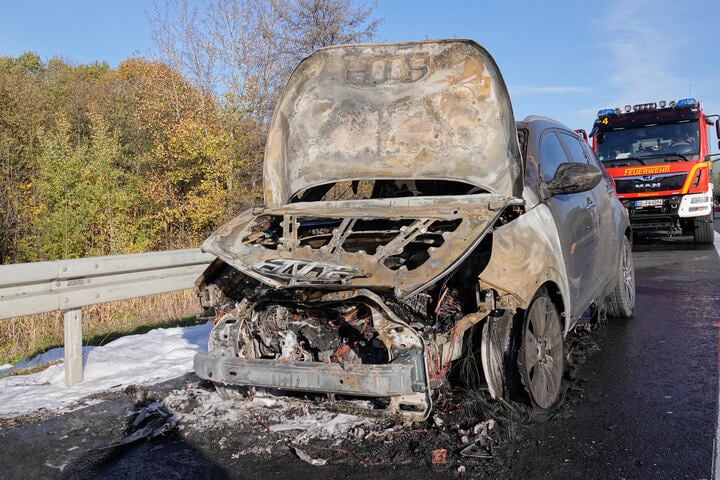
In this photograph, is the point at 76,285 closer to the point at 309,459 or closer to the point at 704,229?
the point at 309,459

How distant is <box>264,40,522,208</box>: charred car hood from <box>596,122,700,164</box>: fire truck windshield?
437 inches

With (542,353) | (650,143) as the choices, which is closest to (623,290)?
(542,353)

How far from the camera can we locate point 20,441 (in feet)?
11.9

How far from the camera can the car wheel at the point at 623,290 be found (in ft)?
20.4

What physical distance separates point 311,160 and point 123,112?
76.7 ft

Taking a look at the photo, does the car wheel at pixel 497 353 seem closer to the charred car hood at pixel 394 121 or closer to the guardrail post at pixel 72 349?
the charred car hood at pixel 394 121

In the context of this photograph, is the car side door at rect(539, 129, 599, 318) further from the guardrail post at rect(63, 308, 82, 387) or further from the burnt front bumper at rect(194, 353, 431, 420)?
the guardrail post at rect(63, 308, 82, 387)

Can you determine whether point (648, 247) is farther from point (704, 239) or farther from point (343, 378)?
point (343, 378)

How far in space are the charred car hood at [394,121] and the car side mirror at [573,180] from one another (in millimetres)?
392

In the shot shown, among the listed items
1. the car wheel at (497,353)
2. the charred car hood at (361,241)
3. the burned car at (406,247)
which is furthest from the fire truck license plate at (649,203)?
the car wheel at (497,353)

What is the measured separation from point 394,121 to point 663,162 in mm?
11215

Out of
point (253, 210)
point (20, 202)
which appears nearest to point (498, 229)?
point (253, 210)

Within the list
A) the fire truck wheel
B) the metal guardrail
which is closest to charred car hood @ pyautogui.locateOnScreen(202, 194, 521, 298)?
the metal guardrail

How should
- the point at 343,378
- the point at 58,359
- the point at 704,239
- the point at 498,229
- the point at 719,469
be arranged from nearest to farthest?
the point at 719,469, the point at 343,378, the point at 498,229, the point at 58,359, the point at 704,239
